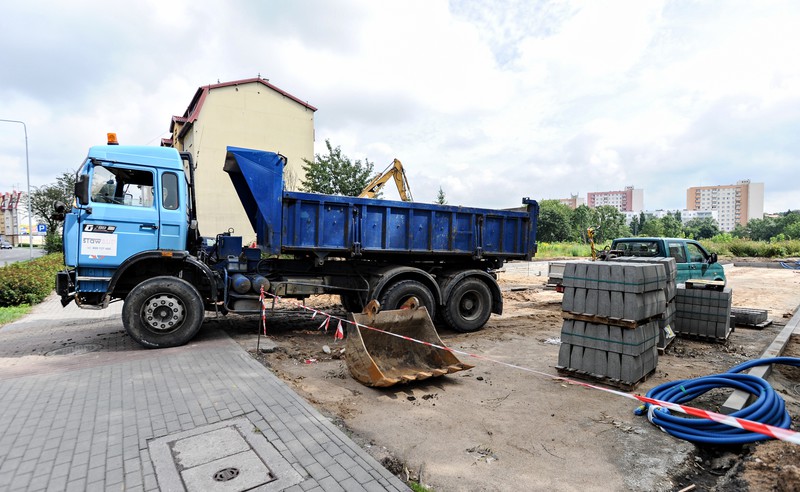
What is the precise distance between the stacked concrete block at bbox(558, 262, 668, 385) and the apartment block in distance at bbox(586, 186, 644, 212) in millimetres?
144775

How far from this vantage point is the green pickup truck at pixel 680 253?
9.04m

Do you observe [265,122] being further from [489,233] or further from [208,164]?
[489,233]

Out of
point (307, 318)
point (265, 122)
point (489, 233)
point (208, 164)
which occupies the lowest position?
point (307, 318)

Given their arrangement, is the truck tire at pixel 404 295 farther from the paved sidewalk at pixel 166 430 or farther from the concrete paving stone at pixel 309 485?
the concrete paving stone at pixel 309 485

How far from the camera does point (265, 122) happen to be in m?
21.7

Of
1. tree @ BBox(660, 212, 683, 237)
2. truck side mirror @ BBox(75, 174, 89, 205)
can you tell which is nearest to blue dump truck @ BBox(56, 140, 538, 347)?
truck side mirror @ BBox(75, 174, 89, 205)

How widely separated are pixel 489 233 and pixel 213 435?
6321 millimetres

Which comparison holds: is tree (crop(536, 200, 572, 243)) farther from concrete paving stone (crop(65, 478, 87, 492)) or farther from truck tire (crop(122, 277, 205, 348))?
concrete paving stone (crop(65, 478, 87, 492))

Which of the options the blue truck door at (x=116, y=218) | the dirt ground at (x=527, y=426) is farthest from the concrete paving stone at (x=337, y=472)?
the blue truck door at (x=116, y=218)

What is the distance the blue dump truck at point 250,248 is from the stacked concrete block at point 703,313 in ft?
11.2

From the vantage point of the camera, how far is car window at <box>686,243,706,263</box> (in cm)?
946

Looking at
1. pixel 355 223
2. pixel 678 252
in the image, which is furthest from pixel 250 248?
pixel 678 252

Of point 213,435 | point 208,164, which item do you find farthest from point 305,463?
point 208,164

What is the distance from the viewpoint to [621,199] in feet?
460
